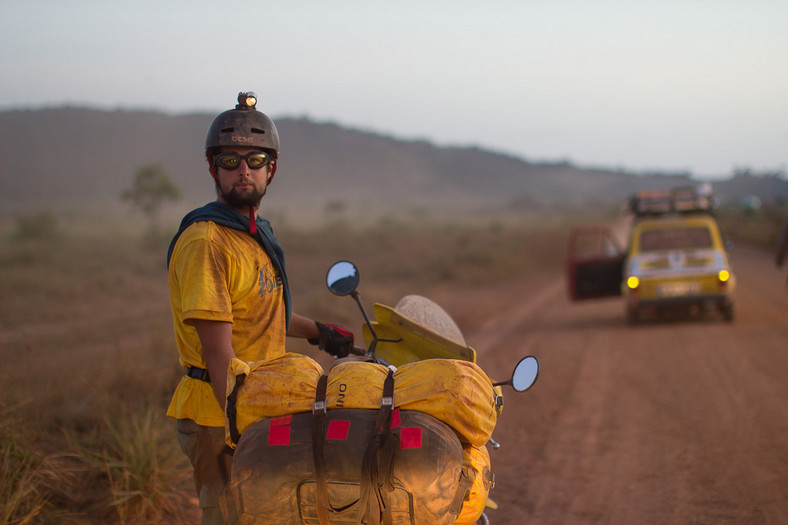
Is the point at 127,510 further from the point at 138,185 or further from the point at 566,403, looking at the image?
the point at 138,185

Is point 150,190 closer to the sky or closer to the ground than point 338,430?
closer to the ground

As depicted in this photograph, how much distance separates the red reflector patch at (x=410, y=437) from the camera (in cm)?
213

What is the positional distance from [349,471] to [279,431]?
261 millimetres

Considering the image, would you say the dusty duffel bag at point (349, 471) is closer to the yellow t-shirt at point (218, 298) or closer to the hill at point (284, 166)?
the yellow t-shirt at point (218, 298)

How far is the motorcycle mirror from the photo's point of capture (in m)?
2.65

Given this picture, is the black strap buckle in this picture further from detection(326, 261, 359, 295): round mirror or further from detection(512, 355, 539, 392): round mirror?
detection(512, 355, 539, 392): round mirror

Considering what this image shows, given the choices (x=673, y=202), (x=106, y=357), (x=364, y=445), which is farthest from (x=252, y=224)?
(x=673, y=202)

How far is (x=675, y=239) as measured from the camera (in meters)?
12.5

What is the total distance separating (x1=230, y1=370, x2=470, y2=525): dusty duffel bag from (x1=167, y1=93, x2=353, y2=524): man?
0.30 meters

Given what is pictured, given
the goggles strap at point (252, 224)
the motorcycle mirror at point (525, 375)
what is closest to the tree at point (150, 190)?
the goggles strap at point (252, 224)

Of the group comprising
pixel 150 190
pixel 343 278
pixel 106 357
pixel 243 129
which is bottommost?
pixel 150 190

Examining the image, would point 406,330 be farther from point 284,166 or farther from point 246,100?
point 284,166

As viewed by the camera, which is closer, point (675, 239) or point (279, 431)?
point (279, 431)

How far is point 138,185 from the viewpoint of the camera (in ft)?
108
